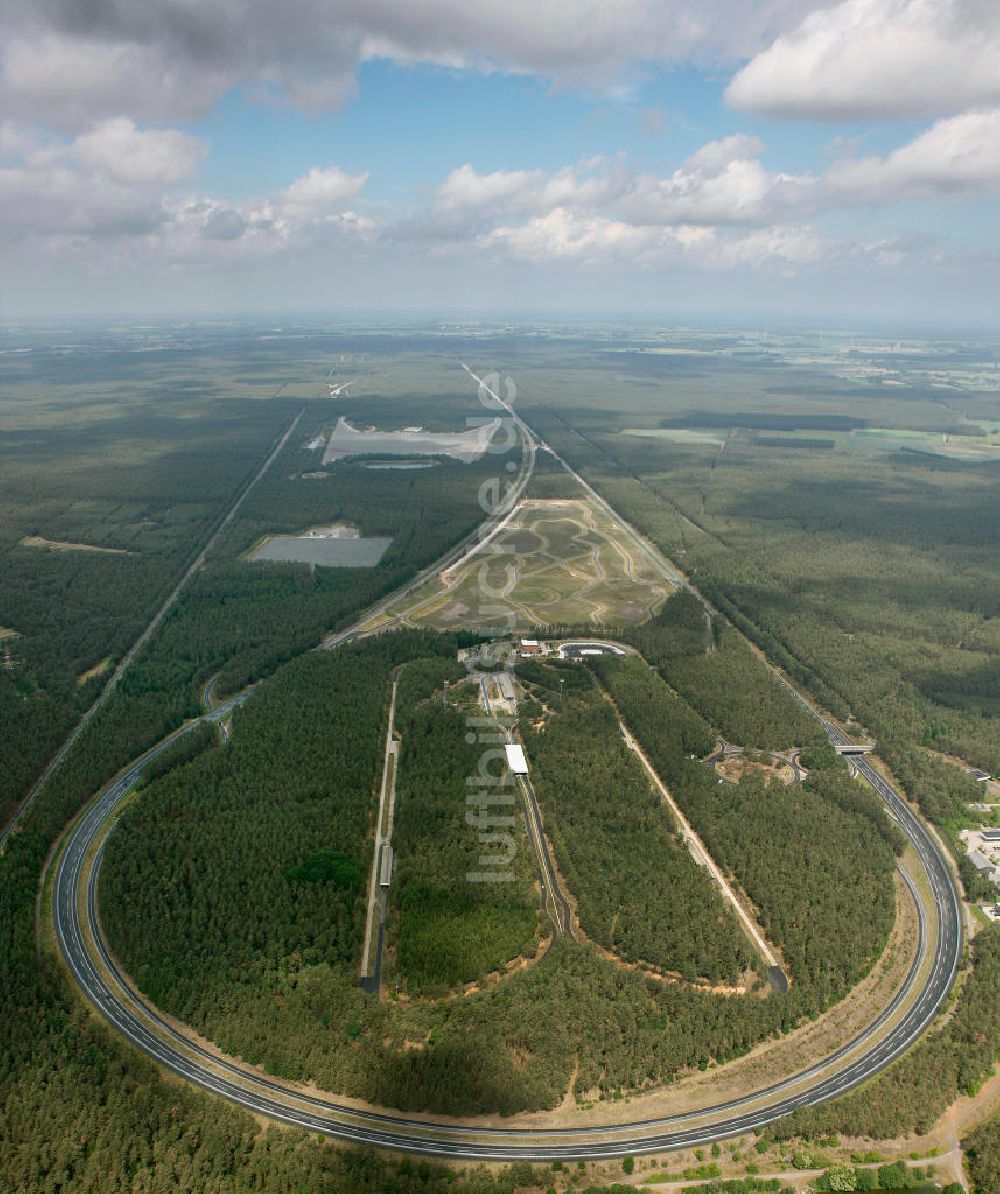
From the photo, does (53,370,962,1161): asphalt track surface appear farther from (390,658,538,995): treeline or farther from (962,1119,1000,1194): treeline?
(390,658,538,995): treeline

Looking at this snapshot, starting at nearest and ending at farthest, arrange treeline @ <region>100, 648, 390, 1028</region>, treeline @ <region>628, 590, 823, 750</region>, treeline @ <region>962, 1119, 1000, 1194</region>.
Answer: treeline @ <region>962, 1119, 1000, 1194</region>
treeline @ <region>100, 648, 390, 1028</region>
treeline @ <region>628, 590, 823, 750</region>

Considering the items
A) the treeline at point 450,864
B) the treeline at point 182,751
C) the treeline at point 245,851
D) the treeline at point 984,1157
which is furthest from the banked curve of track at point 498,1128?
the treeline at point 182,751

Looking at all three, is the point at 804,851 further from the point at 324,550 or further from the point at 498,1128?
the point at 324,550

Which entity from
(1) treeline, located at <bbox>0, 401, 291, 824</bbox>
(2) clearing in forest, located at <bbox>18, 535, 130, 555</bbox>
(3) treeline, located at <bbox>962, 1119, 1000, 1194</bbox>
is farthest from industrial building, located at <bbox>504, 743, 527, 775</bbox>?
(2) clearing in forest, located at <bbox>18, 535, 130, 555</bbox>

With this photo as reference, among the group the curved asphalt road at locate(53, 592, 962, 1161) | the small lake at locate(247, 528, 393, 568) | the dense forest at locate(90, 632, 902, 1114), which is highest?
the small lake at locate(247, 528, 393, 568)

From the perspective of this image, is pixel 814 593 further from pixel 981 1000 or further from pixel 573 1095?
pixel 573 1095

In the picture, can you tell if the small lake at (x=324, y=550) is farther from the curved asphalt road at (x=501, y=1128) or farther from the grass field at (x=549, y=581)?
the curved asphalt road at (x=501, y=1128)
